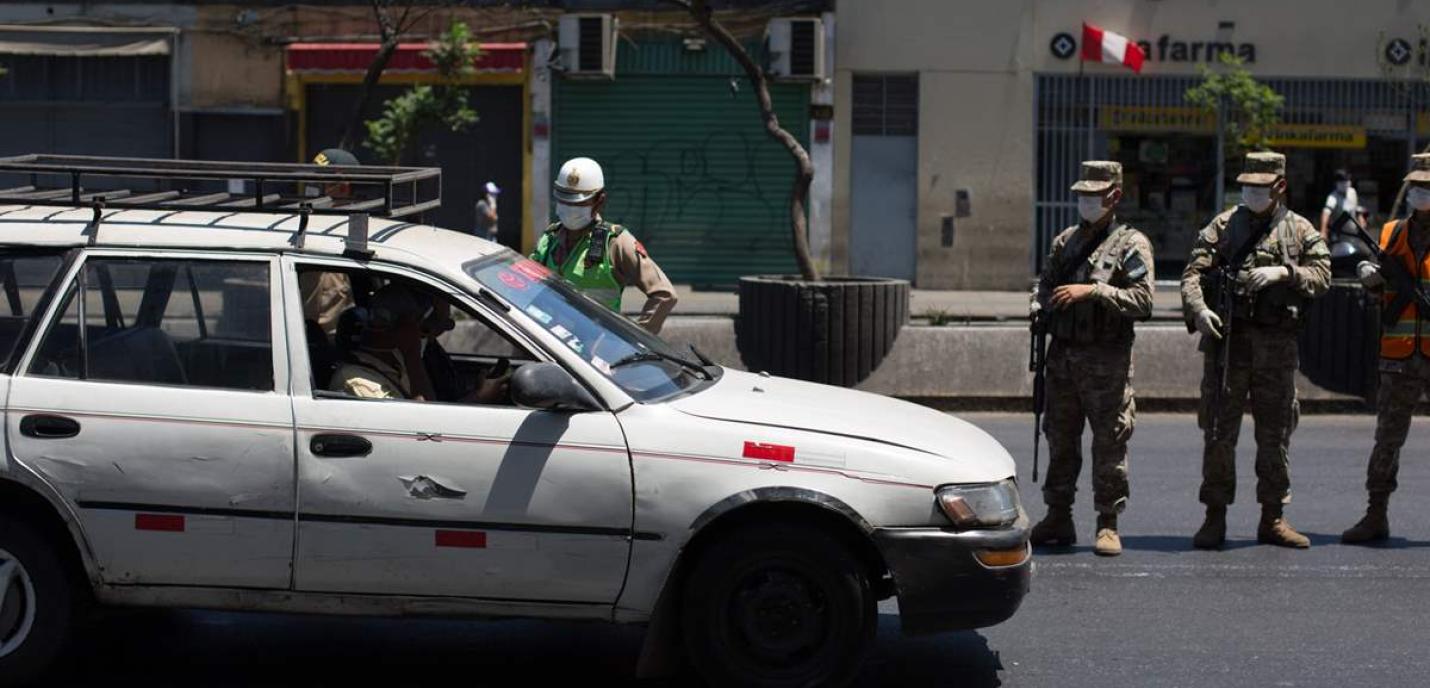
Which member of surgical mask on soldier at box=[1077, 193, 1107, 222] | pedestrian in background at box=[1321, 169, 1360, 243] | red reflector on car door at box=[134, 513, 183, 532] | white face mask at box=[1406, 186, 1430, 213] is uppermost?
pedestrian in background at box=[1321, 169, 1360, 243]

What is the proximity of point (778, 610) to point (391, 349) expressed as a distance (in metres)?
1.55

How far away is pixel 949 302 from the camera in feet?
77.0

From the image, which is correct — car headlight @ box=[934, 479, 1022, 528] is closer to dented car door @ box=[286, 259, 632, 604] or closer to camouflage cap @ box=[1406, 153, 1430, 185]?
dented car door @ box=[286, 259, 632, 604]

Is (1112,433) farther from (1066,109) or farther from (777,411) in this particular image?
(1066,109)

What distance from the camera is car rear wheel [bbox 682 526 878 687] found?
5531mm

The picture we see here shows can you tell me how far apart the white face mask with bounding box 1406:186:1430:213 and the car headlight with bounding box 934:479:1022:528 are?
134 inches

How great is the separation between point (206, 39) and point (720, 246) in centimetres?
779

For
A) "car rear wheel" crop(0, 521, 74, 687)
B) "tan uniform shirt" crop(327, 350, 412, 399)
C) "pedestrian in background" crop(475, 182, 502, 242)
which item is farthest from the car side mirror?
"pedestrian in background" crop(475, 182, 502, 242)

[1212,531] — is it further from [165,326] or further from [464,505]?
[165,326]

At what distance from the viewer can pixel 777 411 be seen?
18.9ft

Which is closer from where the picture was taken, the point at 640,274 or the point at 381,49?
the point at 640,274

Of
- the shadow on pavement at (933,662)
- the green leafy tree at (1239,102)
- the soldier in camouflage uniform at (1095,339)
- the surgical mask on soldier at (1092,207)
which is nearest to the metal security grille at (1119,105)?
the green leafy tree at (1239,102)

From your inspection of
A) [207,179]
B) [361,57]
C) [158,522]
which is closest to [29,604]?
[158,522]

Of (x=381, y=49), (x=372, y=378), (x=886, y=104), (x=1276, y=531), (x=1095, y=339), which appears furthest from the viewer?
(x=886, y=104)
